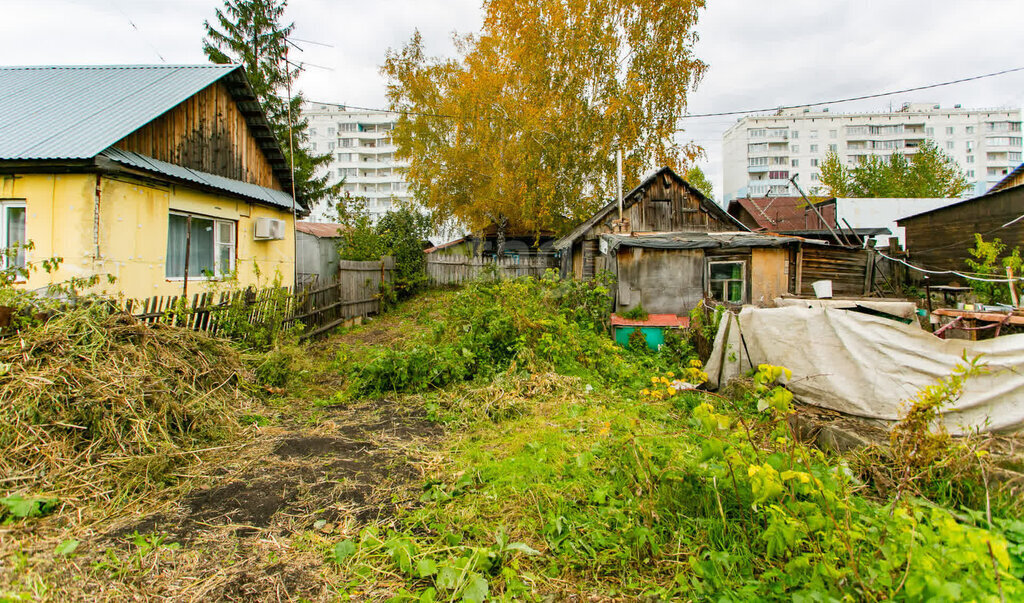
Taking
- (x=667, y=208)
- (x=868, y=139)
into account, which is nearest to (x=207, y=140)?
(x=667, y=208)

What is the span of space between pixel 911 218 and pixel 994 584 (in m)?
19.1

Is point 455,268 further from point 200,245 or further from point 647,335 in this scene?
point 647,335

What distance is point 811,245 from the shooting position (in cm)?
1192

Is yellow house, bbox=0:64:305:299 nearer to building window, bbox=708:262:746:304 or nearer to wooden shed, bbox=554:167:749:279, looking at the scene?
wooden shed, bbox=554:167:749:279

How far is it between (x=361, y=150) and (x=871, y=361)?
69.2m

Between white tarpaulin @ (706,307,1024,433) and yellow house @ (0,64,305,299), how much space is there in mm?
7669

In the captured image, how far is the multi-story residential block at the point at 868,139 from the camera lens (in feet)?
227

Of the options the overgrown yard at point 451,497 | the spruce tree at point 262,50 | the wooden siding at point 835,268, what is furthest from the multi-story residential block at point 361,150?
the overgrown yard at point 451,497

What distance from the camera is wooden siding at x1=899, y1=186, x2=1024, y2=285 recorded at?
12.5 m

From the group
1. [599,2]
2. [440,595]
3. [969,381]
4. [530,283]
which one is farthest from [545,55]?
[440,595]

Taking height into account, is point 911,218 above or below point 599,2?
below

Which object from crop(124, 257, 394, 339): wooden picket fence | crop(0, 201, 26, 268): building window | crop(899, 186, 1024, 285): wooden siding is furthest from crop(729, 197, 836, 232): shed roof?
crop(0, 201, 26, 268): building window

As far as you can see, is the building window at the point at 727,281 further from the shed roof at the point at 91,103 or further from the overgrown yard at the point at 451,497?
the shed roof at the point at 91,103

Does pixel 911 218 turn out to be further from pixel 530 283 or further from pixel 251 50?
pixel 251 50
